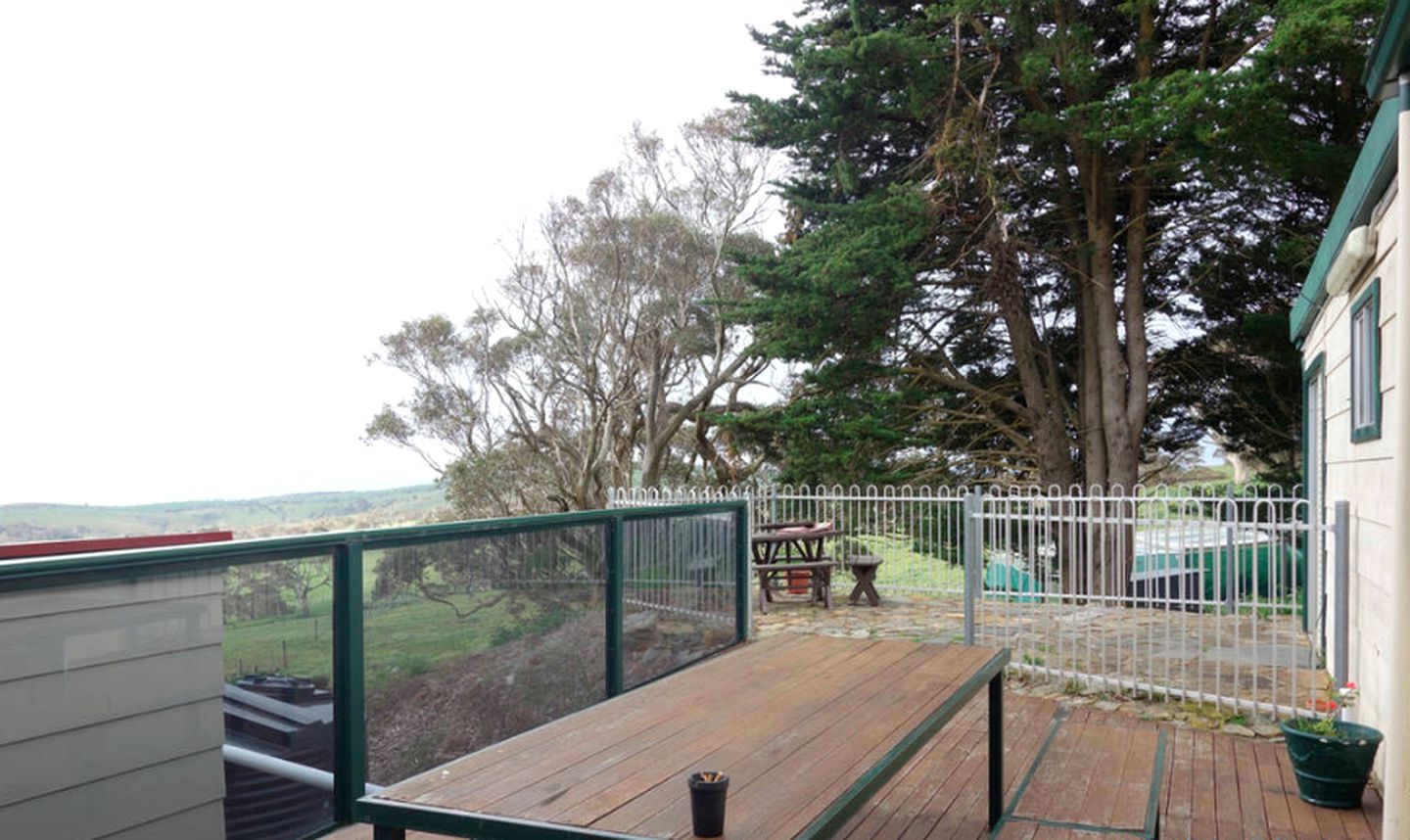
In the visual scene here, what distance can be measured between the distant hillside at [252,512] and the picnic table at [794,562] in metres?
13.2

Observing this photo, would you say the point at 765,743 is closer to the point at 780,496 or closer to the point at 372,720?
the point at 372,720

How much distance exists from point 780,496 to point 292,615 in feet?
34.0

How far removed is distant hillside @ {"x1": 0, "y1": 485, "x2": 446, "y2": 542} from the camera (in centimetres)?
2330

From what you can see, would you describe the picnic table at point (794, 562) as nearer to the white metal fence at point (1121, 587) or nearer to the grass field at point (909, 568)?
the white metal fence at point (1121, 587)

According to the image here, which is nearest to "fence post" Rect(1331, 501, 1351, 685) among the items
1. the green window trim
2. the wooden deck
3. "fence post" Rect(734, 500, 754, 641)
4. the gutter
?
the green window trim

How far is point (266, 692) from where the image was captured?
127 inches

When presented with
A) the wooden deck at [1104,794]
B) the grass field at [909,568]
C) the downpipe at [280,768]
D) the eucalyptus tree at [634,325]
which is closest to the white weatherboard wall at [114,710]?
the downpipe at [280,768]

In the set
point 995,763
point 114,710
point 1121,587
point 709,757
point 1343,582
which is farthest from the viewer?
point 1121,587

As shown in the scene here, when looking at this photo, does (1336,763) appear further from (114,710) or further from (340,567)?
(114,710)

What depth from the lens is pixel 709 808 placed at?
2.03 m

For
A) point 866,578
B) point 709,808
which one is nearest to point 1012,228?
point 866,578

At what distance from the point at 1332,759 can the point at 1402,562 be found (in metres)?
2.39

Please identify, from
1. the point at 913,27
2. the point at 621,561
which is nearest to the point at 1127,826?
the point at 621,561

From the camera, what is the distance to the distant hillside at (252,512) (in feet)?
76.4
